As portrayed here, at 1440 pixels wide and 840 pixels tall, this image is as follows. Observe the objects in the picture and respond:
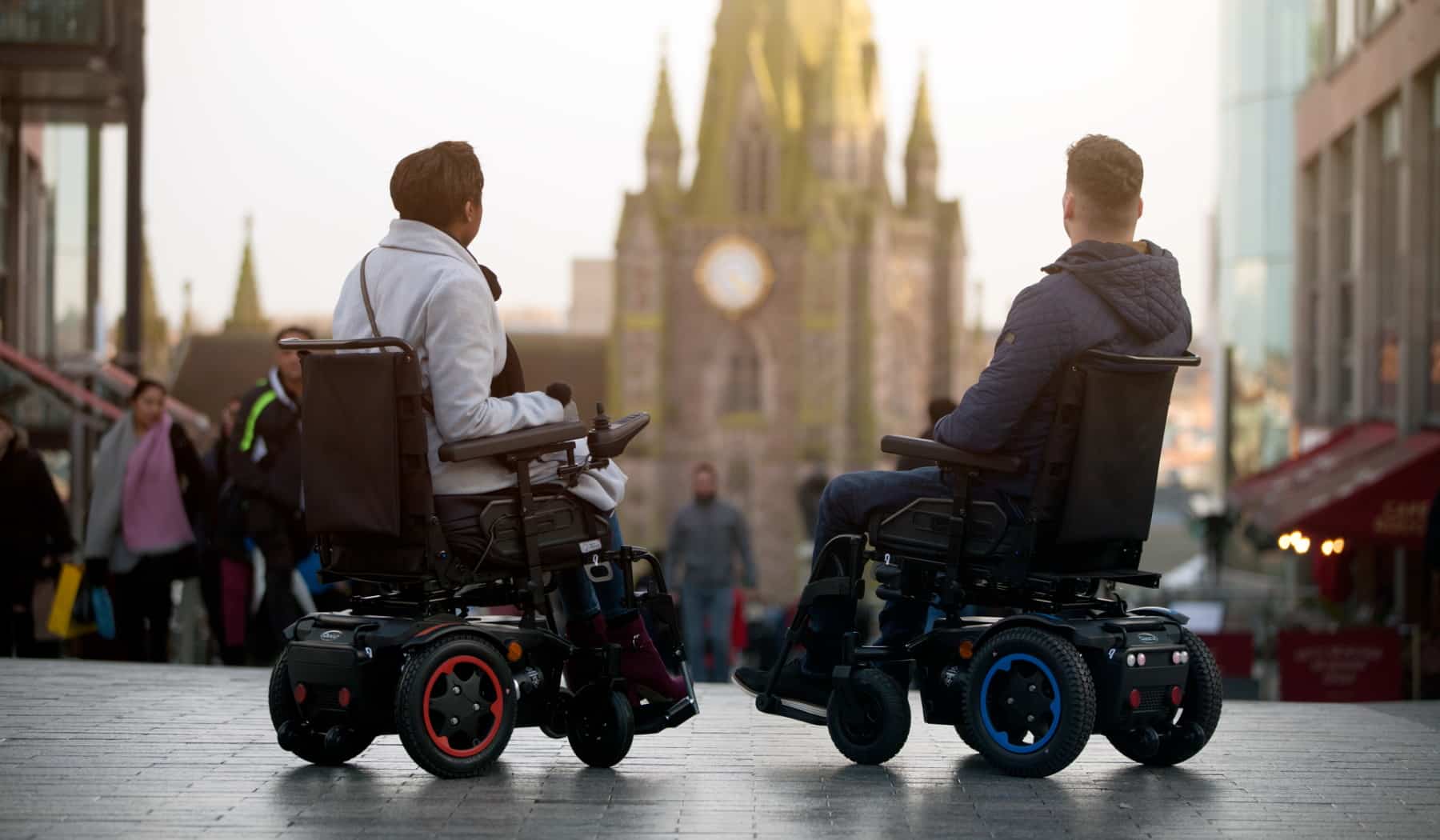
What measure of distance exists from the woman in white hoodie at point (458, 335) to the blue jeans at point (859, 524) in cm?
47

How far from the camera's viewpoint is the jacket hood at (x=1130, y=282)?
6137 millimetres

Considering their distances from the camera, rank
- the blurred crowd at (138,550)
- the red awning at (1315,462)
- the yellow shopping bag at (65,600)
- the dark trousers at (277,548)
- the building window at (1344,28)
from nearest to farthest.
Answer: the dark trousers at (277,548), the yellow shopping bag at (65,600), the blurred crowd at (138,550), the red awning at (1315,462), the building window at (1344,28)

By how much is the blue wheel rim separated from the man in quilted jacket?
1.37ft

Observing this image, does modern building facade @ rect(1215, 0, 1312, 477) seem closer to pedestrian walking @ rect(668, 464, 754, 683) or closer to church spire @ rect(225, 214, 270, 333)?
pedestrian walking @ rect(668, 464, 754, 683)

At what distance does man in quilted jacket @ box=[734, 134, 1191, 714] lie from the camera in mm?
6070

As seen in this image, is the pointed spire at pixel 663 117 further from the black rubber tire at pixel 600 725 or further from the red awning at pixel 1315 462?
the black rubber tire at pixel 600 725

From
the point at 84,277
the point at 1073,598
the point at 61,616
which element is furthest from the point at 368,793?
the point at 84,277

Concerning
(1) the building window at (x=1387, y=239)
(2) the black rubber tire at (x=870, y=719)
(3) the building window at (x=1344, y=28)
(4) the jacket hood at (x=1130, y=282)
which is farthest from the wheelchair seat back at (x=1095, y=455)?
(3) the building window at (x=1344, y=28)

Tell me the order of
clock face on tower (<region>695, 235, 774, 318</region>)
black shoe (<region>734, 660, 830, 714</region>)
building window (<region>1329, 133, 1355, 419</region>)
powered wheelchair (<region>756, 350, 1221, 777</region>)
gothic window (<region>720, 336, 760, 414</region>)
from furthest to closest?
1. gothic window (<region>720, 336, 760, 414</region>)
2. clock face on tower (<region>695, 235, 774, 318</region>)
3. building window (<region>1329, 133, 1355, 419</region>)
4. black shoe (<region>734, 660, 830, 714</region>)
5. powered wheelchair (<region>756, 350, 1221, 777</region>)

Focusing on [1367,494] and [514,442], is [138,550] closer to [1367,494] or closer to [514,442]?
[514,442]

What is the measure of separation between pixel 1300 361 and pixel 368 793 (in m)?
29.3

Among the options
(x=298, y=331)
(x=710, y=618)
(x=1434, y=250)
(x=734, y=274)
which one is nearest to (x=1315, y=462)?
(x=1434, y=250)

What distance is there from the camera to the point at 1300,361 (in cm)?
3312

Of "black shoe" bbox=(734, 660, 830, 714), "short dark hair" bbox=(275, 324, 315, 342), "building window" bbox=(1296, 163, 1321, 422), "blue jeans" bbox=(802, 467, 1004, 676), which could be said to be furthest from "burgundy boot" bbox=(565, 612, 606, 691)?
"building window" bbox=(1296, 163, 1321, 422)
